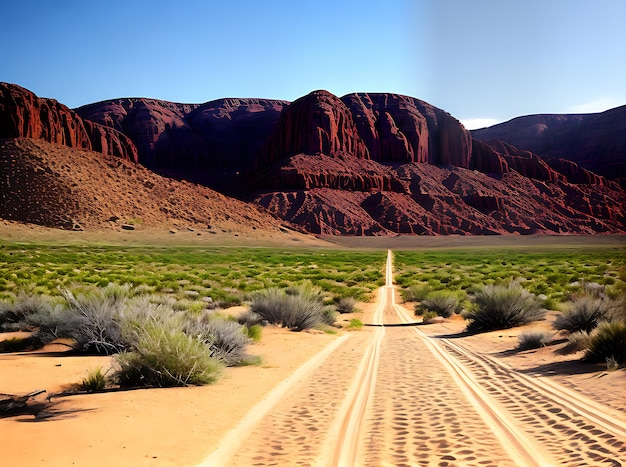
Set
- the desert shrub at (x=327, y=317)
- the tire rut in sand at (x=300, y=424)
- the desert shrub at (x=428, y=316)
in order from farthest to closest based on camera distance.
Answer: the desert shrub at (x=428, y=316), the desert shrub at (x=327, y=317), the tire rut in sand at (x=300, y=424)

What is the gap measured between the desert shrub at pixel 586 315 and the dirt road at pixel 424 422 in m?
3.71

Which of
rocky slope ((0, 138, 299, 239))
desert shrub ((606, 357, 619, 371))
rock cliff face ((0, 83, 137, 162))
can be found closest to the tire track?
desert shrub ((606, 357, 619, 371))

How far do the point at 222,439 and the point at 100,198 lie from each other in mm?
94712

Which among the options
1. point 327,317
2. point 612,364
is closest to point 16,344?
point 327,317

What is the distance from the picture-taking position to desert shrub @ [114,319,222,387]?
8555 mm

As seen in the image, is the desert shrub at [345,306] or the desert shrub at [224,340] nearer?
the desert shrub at [224,340]

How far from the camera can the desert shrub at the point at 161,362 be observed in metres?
8.55

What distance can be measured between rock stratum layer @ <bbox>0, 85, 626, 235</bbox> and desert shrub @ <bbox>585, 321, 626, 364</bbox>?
115752mm

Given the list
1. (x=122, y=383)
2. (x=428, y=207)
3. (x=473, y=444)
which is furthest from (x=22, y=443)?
(x=428, y=207)

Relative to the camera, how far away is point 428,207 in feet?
494

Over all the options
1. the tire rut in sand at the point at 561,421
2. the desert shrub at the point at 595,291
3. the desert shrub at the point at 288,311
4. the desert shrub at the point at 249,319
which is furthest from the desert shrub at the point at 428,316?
the tire rut in sand at the point at 561,421

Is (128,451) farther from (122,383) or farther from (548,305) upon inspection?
(548,305)

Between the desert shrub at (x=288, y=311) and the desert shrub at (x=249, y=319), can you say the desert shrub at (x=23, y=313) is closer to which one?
the desert shrub at (x=249, y=319)

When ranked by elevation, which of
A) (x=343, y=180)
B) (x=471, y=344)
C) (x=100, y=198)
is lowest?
(x=471, y=344)
